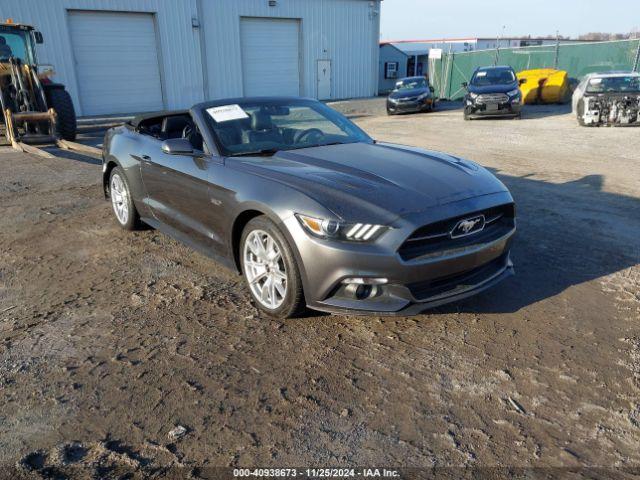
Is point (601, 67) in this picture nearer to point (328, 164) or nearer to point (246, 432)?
point (328, 164)

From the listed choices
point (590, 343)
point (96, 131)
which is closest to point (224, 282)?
point (590, 343)

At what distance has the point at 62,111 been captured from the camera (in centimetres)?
1236

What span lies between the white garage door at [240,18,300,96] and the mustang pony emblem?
22419 mm

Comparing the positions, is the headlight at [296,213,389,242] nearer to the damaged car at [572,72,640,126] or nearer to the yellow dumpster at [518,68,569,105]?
the damaged car at [572,72,640,126]

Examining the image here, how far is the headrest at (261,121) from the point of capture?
14.4 ft

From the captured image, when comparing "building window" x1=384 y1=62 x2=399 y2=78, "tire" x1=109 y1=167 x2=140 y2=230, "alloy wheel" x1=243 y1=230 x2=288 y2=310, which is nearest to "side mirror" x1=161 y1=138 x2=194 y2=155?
"alloy wheel" x1=243 y1=230 x2=288 y2=310

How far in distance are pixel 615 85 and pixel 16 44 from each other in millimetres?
15537

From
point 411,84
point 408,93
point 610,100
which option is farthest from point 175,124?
point 411,84

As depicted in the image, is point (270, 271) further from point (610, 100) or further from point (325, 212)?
point (610, 100)

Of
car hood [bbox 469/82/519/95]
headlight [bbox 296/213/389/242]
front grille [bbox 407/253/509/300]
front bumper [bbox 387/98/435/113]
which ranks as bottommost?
front bumper [bbox 387/98/435/113]

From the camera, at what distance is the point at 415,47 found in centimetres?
4616

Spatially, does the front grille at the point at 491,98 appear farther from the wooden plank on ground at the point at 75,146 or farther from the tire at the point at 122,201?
the tire at the point at 122,201

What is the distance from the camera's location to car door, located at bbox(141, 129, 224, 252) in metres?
4.00

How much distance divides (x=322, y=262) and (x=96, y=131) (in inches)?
609
